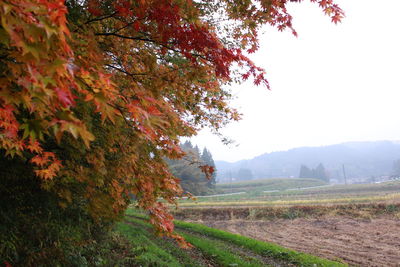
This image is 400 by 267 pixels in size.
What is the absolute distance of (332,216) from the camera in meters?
21.6

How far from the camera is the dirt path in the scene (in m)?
11.4

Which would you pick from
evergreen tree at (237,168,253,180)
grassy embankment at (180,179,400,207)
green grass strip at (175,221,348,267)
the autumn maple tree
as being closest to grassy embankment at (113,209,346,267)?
green grass strip at (175,221,348,267)

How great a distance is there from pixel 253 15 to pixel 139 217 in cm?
1980

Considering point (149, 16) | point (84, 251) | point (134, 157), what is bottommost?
point (84, 251)

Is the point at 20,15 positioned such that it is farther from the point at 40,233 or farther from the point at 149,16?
the point at 40,233

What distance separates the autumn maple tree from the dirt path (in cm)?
991

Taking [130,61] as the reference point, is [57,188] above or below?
below

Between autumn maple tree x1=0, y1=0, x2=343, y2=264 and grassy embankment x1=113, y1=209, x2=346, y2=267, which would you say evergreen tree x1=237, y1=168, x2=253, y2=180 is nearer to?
grassy embankment x1=113, y1=209, x2=346, y2=267

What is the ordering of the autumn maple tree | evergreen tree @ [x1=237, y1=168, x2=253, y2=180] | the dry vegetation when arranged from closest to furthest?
1. the autumn maple tree
2. the dry vegetation
3. evergreen tree @ [x1=237, y1=168, x2=253, y2=180]

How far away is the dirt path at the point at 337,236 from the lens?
11438mm

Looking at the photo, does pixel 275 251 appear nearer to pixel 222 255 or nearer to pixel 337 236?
pixel 222 255

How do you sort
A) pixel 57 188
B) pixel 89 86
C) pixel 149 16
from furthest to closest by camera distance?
pixel 57 188
pixel 149 16
pixel 89 86

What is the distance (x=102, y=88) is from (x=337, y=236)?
1684 centimetres

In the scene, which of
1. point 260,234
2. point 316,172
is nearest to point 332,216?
point 260,234
